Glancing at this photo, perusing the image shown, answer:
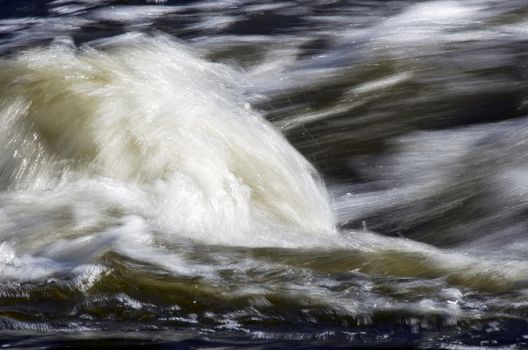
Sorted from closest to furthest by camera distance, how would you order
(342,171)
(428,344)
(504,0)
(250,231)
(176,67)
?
(428,344)
(250,231)
(342,171)
(176,67)
(504,0)

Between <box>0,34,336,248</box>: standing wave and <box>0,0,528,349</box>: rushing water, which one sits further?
<box>0,34,336,248</box>: standing wave

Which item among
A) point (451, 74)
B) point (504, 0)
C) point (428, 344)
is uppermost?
point (504, 0)

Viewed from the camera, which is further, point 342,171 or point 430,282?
point 342,171

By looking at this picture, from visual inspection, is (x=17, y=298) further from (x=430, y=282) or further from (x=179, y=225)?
(x=430, y=282)

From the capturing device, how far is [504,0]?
614 cm

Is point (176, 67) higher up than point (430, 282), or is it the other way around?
point (176, 67)

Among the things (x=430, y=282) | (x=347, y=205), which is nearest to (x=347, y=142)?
(x=347, y=205)

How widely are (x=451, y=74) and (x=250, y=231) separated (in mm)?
1819

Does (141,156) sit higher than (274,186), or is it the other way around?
(141,156)

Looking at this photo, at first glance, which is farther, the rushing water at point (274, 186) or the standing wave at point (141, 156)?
the standing wave at point (141, 156)

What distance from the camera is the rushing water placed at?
282 centimetres

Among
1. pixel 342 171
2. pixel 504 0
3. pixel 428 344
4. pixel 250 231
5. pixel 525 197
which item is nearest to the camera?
pixel 428 344

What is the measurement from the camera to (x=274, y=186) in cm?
389

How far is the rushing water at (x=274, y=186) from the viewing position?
282 cm
